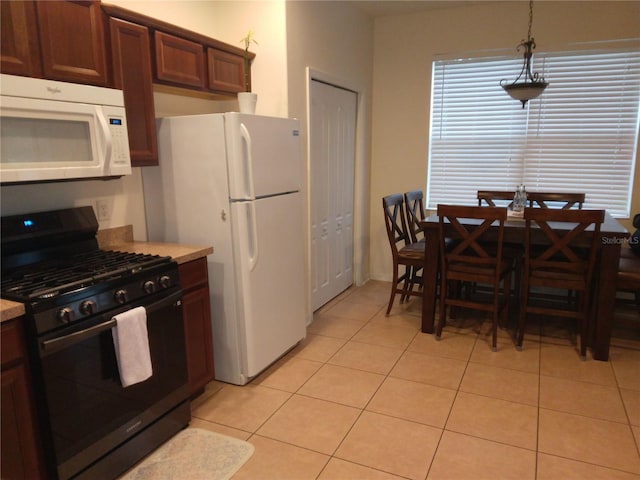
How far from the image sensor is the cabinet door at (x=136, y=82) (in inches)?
85.9

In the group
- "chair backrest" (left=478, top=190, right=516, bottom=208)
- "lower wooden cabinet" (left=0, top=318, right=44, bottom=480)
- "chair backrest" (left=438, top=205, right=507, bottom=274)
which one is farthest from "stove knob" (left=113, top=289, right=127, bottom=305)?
"chair backrest" (left=478, top=190, right=516, bottom=208)

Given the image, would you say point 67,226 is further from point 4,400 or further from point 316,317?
point 316,317

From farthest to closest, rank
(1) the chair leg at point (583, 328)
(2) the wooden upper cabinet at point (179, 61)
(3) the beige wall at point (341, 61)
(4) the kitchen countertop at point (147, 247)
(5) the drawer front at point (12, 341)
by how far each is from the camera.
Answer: (3) the beige wall at point (341, 61), (1) the chair leg at point (583, 328), (2) the wooden upper cabinet at point (179, 61), (4) the kitchen countertop at point (147, 247), (5) the drawer front at point (12, 341)

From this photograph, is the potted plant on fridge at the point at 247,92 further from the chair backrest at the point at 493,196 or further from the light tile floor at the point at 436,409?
the chair backrest at the point at 493,196

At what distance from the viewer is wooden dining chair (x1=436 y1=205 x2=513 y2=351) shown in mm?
3044

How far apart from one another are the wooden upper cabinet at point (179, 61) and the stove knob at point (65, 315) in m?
1.40

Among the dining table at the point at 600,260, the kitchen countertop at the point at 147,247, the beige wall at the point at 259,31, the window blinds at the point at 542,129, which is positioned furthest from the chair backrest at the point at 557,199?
the kitchen countertop at the point at 147,247

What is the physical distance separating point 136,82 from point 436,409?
238cm

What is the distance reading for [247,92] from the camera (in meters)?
2.91

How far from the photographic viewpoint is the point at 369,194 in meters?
4.85

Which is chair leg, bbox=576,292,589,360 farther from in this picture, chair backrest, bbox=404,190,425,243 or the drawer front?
the drawer front

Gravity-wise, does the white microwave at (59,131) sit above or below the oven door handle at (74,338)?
above

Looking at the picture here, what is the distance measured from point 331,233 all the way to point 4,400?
294 cm

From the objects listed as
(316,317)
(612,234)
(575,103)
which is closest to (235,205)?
(316,317)
